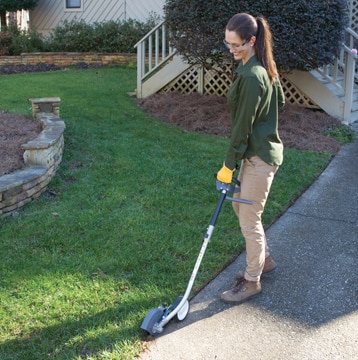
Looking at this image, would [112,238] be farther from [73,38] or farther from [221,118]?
[73,38]

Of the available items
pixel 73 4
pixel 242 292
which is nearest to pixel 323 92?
pixel 242 292

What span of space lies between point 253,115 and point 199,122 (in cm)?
489

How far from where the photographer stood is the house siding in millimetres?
14609

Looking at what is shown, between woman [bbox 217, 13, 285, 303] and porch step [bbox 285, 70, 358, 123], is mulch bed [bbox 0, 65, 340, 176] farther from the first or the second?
woman [bbox 217, 13, 285, 303]

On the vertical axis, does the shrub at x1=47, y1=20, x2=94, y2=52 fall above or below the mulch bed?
above

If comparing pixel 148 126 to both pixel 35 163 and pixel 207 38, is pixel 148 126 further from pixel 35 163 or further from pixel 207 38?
pixel 35 163

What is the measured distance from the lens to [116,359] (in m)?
2.71

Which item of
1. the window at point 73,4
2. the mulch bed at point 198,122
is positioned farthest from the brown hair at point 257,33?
the window at point 73,4

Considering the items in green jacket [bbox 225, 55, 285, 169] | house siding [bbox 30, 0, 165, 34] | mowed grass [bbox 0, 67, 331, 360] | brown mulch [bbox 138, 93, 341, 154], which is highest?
house siding [bbox 30, 0, 165, 34]

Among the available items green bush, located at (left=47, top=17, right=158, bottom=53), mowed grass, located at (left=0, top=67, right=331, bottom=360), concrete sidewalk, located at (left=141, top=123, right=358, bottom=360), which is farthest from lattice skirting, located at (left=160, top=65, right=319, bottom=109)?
green bush, located at (left=47, top=17, right=158, bottom=53)

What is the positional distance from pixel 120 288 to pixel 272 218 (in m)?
1.77

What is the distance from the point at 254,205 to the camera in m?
3.16

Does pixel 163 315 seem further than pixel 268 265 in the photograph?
No

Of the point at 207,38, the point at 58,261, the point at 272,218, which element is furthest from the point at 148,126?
the point at 58,261
